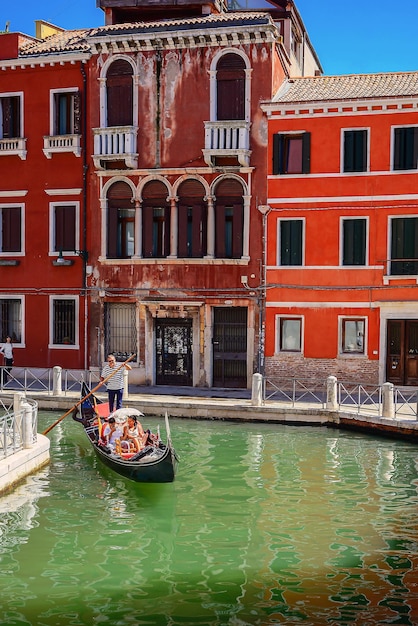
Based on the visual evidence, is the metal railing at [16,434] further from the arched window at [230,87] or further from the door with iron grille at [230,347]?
the arched window at [230,87]

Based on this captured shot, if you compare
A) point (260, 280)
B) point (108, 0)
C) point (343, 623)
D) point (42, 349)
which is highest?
point (108, 0)

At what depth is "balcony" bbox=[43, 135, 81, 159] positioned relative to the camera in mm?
23547

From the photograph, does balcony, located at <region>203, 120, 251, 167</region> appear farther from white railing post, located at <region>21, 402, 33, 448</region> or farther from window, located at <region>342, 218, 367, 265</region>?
white railing post, located at <region>21, 402, 33, 448</region>

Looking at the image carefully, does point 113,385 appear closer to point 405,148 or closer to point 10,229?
point 10,229

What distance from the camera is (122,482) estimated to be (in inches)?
555

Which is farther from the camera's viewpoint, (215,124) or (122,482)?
(215,124)

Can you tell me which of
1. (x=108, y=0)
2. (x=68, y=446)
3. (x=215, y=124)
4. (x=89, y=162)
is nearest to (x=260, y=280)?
(x=215, y=124)

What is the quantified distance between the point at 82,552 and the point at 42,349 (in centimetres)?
1408

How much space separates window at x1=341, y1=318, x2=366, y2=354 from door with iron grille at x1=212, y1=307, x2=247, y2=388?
2.58 metres

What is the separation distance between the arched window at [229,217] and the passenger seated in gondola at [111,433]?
8454 millimetres

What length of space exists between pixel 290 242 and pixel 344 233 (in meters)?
1.40

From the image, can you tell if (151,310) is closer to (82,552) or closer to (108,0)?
(108,0)

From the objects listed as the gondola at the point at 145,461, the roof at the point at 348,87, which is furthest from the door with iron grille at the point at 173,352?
the gondola at the point at 145,461

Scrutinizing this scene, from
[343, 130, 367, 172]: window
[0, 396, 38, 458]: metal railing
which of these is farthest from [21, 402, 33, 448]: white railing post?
Result: [343, 130, 367, 172]: window
